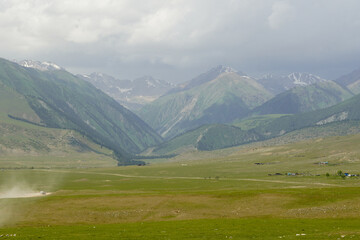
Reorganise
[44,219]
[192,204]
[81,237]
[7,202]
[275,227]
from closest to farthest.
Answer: [81,237]
[275,227]
[44,219]
[192,204]
[7,202]

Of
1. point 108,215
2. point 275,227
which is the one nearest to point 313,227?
point 275,227

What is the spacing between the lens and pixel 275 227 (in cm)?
6122

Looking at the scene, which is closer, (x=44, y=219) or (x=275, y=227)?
(x=275, y=227)

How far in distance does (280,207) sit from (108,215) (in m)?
35.2

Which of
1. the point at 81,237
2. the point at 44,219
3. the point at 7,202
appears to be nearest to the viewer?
the point at 81,237

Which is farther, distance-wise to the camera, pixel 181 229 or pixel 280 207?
pixel 280 207

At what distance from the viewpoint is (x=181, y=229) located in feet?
209

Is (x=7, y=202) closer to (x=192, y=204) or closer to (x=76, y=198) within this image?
(x=76, y=198)

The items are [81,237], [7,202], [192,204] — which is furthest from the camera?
[7,202]

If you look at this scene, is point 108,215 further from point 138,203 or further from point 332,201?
point 332,201

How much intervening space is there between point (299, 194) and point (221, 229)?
39482 millimetres

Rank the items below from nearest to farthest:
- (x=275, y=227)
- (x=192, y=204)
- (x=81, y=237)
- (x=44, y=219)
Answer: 1. (x=81, y=237)
2. (x=275, y=227)
3. (x=44, y=219)
4. (x=192, y=204)

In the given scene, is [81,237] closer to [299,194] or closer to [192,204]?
[192,204]

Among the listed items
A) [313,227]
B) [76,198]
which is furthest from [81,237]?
[76,198]
